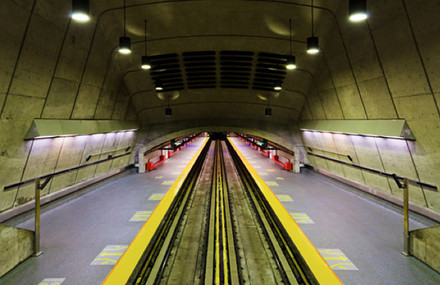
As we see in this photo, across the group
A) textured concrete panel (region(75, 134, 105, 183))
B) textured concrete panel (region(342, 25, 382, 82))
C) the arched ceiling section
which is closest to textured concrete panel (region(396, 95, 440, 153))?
textured concrete panel (region(342, 25, 382, 82))

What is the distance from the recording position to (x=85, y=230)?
6.43 meters

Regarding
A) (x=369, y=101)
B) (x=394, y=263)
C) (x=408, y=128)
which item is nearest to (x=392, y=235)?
(x=394, y=263)

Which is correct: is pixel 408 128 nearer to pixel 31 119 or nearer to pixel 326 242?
pixel 326 242

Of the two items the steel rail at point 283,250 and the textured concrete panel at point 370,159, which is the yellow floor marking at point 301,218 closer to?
the steel rail at point 283,250

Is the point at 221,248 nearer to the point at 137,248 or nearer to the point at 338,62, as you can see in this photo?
the point at 137,248

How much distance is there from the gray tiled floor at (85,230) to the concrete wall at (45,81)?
1.12 m

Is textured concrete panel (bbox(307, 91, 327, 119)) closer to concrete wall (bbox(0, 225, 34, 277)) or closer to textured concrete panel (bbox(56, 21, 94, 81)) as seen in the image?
textured concrete panel (bbox(56, 21, 94, 81))

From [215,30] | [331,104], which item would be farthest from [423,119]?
[215,30]

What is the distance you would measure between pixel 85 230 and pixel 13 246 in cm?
183

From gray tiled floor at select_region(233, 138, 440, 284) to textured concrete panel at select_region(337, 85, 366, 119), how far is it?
3.22 m

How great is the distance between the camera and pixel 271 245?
5855mm

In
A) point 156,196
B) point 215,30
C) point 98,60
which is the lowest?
point 156,196

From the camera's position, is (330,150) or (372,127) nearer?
(372,127)

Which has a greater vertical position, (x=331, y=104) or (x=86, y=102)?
(x=331, y=104)
